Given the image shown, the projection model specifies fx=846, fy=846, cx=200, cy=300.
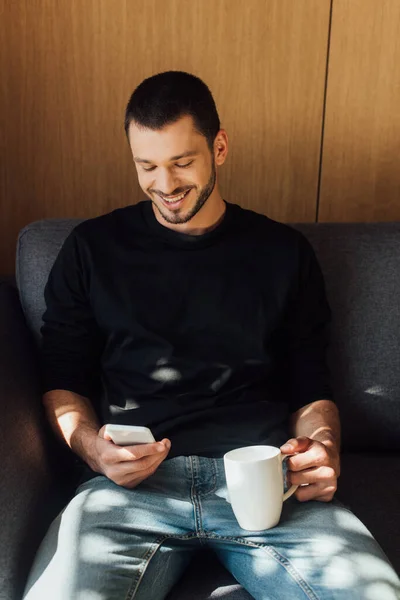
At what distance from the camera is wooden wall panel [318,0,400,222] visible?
2.12 metres

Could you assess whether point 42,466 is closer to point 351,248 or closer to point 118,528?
point 118,528

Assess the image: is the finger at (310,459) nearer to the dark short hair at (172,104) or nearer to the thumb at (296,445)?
the thumb at (296,445)

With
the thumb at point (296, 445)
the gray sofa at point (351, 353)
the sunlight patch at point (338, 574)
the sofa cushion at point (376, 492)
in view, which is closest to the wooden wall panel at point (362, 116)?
the gray sofa at point (351, 353)

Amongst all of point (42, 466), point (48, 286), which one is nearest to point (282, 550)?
point (42, 466)

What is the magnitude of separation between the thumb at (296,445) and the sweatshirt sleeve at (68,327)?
1.55 feet

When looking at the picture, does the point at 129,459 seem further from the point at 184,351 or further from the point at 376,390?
the point at 376,390

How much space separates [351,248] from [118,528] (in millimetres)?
846

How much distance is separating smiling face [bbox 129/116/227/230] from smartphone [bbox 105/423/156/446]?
1.51 ft

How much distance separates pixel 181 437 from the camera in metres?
1.62

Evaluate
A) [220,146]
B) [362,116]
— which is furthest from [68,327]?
[362,116]

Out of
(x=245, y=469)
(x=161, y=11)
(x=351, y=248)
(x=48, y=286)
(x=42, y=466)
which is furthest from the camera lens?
(x=161, y=11)

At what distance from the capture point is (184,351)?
167cm

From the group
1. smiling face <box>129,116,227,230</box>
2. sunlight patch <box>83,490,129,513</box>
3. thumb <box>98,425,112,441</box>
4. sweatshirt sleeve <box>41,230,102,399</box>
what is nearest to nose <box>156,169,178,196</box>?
smiling face <box>129,116,227,230</box>

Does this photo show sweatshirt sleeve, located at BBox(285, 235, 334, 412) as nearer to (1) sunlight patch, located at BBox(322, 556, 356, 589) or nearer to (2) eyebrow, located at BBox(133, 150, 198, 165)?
(2) eyebrow, located at BBox(133, 150, 198, 165)
